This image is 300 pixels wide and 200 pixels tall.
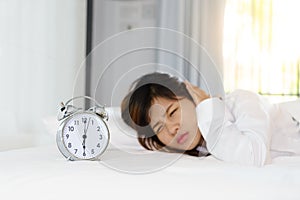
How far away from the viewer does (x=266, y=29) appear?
112 inches

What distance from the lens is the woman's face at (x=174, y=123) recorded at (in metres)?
1.50

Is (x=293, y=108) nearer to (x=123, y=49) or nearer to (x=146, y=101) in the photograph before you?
(x=146, y=101)

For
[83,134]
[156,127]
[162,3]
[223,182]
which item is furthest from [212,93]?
[162,3]

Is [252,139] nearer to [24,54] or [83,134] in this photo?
[83,134]

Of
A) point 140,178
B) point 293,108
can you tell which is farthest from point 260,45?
point 140,178

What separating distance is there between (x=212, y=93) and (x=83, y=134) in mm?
493

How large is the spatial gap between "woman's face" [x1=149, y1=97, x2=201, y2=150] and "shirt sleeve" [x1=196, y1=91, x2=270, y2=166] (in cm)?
4

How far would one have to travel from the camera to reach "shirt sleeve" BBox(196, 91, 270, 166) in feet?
4.40

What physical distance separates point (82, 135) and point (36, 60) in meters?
0.74

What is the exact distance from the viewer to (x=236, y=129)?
143cm

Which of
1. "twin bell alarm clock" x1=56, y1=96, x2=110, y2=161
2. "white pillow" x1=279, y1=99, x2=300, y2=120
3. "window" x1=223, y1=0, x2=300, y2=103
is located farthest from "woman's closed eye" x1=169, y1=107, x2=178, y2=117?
"window" x1=223, y1=0, x2=300, y2=103

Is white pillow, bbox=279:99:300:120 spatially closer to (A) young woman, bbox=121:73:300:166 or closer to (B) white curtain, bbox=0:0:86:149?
→ (A) young woman, bbox=121:73:300:166

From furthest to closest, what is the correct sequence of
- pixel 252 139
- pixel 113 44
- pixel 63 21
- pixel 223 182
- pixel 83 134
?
pixel 113 44
pixel 63 21
pixel 252 139
pixel 83 134
pixel 223 182

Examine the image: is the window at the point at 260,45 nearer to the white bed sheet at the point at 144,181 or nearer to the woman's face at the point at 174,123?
the woman's face at the point at 174,123
